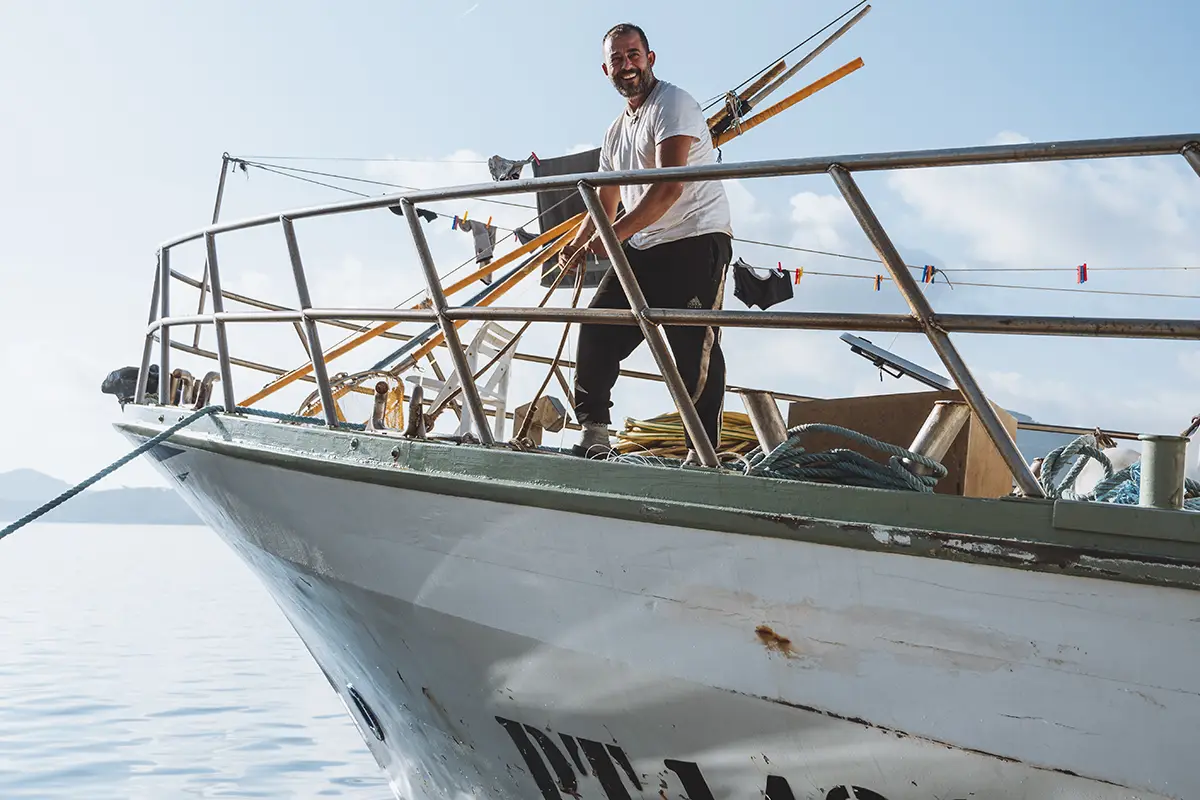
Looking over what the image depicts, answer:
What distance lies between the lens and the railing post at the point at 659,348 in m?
2.54

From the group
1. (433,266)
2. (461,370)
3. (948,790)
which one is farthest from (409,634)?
(948,790)

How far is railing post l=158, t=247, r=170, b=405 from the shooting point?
4.45 metres

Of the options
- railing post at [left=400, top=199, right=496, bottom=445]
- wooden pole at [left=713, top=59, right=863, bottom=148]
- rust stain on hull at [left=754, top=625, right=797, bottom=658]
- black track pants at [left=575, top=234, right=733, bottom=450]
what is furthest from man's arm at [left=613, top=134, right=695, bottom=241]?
wooden pole at [left=713, top=59, right=863, bottom=148]

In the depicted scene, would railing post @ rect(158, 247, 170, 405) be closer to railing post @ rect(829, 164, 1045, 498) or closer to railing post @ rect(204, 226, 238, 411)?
railing post @ rect(204, 226, 238, 411)

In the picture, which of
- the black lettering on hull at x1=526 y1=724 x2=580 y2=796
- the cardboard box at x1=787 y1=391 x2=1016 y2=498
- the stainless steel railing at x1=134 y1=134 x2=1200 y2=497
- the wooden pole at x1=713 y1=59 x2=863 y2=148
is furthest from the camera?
the wooden pole at x1=713 y1=59 x2=863 y2=148

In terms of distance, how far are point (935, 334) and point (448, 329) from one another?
1.38 metres

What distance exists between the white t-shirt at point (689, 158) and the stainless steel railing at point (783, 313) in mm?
736

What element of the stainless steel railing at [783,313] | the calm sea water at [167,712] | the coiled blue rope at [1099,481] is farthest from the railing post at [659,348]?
the calm sea water at [167,712]

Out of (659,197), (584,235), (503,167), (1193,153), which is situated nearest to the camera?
(1193,153)

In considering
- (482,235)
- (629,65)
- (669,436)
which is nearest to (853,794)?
(669,436)

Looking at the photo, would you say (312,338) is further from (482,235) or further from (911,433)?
(482,235)

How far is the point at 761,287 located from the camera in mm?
8961

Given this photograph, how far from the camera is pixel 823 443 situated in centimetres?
283

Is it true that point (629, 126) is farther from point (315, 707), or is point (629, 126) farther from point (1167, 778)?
point (315, 707)
